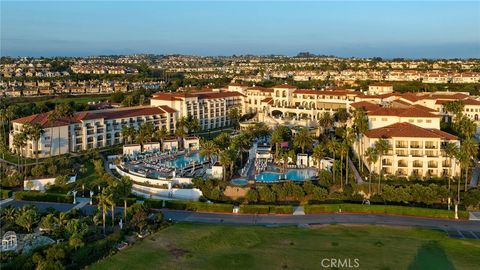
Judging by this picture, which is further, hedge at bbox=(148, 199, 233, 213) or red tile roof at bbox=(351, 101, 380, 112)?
red tile roof at bbox=(351, 101, 380, 112)

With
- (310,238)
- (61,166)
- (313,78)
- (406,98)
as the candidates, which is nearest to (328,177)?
(310,238)

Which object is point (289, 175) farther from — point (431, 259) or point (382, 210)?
point (431, 259)

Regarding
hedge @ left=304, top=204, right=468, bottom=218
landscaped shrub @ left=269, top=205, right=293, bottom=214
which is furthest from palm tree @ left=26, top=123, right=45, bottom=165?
hedge @ left=304, top=204, right=468, bottom=218

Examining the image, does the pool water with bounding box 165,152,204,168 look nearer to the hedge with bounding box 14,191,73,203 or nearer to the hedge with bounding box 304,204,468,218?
the hedge with bounding box 14,191,73,203

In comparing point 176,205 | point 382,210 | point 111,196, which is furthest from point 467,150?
point 111,196

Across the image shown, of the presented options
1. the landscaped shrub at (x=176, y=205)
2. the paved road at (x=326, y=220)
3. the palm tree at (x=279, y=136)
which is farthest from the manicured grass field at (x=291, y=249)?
the palm tree at (x=279, y=136)

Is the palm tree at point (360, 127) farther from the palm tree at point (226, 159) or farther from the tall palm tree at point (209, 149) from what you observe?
the tall palm tree at point (209, 149)

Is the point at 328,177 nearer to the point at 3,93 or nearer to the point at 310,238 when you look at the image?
the point at 310,238
